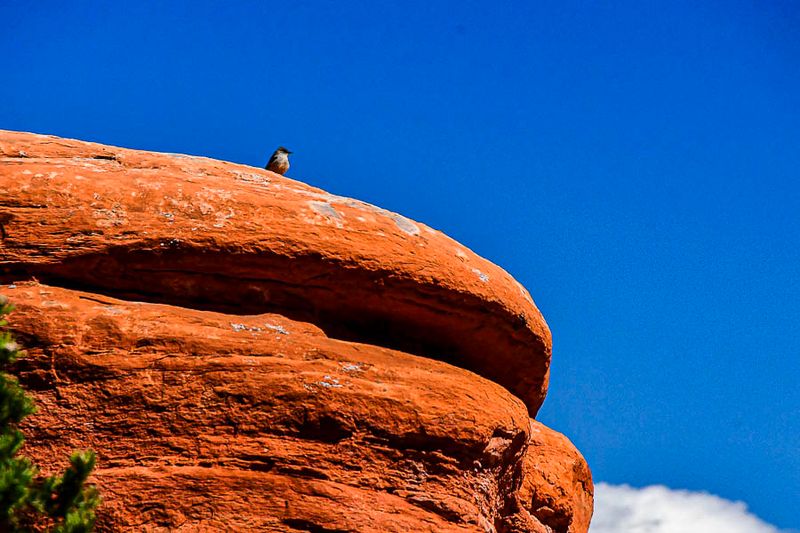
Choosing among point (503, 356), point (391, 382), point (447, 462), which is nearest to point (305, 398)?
point (391, 382)

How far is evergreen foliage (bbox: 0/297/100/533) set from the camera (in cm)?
736

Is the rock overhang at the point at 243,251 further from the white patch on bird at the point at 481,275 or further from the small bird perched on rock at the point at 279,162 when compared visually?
the small bird perched on rock at the point at 279,162

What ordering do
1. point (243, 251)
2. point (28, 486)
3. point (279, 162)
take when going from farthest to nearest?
point (279, 162) < point (243, 251) < point (28, 486)

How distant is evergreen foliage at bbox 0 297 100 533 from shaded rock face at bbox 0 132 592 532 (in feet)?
1.84

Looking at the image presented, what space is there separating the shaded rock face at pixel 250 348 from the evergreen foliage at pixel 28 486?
0.56 metres

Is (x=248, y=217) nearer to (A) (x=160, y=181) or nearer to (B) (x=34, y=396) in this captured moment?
(A) (x=160, y=181)

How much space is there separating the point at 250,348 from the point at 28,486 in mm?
2423

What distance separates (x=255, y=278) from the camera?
393 inches

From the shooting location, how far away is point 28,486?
780 cm

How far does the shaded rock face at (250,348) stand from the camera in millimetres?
8758

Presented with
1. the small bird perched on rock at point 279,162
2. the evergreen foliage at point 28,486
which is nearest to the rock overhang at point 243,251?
the evergreen foliage at point 28,486

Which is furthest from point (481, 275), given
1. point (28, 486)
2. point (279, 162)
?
point (279, 162)

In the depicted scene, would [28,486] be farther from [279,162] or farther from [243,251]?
[279,162]

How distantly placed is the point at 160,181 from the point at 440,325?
338 cm
